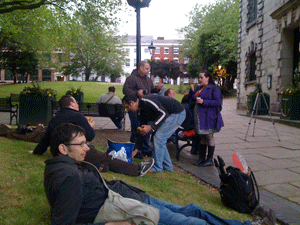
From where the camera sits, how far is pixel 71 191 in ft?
6.47

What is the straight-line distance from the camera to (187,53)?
160ft

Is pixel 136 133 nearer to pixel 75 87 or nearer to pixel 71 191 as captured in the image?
pixel 71 191

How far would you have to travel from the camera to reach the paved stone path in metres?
3.65

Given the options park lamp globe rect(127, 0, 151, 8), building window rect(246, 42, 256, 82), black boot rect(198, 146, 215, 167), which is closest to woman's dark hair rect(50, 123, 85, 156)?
black boot rect(198, 146, 215, 167)

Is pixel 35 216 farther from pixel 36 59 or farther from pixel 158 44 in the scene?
pixel 158 44

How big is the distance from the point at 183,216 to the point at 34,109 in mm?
8226

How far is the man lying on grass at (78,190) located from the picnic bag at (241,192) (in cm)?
81

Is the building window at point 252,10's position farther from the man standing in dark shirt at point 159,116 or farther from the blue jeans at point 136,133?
the man standing in dark shirt at point 159,116

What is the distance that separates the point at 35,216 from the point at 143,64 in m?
4.19

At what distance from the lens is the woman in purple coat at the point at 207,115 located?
5.32 metres

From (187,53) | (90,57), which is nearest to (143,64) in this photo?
(187,53)

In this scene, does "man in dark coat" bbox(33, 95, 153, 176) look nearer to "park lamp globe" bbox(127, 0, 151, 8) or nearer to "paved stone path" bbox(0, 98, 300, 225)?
"paved stone path" bbox(0, 98, 300, 225)

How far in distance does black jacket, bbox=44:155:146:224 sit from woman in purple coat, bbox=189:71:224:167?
3.33m

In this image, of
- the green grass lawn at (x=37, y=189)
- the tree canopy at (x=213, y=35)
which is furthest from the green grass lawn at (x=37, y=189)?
the tree canopy at (x=213, y=35)
